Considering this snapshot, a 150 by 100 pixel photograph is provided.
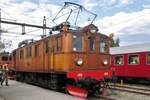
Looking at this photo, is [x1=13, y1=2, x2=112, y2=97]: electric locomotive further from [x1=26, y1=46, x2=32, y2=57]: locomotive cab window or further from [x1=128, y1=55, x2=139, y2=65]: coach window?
[x1=128, y1=55, x2=139, y2=65]: coach window

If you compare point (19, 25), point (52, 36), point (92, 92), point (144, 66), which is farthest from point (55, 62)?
point (19, 25)

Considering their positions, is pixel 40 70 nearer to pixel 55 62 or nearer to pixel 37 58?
pixel 37 58

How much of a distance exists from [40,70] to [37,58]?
96cm

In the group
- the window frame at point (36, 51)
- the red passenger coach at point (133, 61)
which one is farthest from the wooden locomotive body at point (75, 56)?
the red passenger coach at point (133, 61)

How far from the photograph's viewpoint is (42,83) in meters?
20.4

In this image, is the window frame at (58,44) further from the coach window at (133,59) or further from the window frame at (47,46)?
the coach window at (133,59)

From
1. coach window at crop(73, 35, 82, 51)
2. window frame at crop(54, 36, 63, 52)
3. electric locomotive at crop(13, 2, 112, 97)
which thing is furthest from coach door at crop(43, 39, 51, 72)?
coach window at crop(73, 35, 82, 51)

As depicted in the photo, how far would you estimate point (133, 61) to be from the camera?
2605 centimetres

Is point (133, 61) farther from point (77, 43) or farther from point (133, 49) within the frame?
point (77, 43)

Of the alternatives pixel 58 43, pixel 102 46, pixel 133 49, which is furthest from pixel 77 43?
pixel 133 49

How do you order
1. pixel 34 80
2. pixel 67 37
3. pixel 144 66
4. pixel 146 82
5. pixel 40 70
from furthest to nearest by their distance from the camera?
pixel 146 82 → pixel 144 66 → pixel 34 80 → pixel 40 70 → pixel 67 37

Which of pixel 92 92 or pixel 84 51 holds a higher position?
pixel 84 51

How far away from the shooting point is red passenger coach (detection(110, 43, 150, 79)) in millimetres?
24406

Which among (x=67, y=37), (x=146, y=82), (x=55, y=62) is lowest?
(x=146, y=82)
